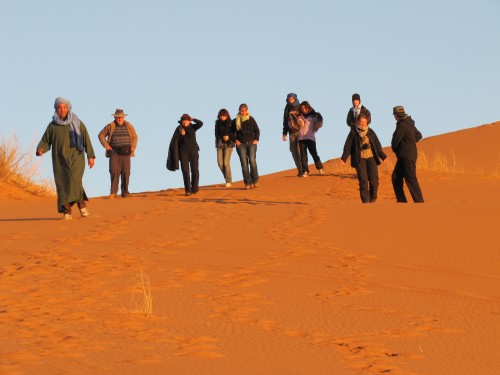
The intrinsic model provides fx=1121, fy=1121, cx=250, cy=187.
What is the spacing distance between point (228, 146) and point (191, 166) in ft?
4.07

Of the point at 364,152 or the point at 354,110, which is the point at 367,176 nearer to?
the point at 364,152

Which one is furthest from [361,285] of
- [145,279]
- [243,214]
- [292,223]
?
[243,214]

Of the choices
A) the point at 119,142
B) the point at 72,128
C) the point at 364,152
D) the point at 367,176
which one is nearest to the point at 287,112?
the point at 119,142

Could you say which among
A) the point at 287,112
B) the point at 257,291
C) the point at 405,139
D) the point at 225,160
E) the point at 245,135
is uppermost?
the point at 287,112

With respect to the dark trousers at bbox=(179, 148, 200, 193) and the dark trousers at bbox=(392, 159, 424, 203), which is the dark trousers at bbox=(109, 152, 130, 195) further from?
the dark trousers at bbox=(392, 159, 424, 203)

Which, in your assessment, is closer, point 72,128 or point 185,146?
point 72,128

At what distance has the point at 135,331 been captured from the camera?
325 inches

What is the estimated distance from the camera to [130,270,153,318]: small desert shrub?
899 cm

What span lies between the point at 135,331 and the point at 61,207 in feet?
28.4

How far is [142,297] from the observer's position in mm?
9828

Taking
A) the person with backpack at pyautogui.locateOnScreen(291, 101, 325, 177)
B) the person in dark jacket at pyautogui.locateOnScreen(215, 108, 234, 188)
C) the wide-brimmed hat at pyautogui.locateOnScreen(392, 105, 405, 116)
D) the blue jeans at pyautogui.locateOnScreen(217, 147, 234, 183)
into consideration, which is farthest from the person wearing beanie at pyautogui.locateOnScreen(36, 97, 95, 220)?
the person with backpack at pyautogui.locateOnScreen(291, 101, 325, 177)

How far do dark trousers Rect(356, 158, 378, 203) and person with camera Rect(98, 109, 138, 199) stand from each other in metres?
6.84

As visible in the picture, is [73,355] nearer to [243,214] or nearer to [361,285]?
[361,285]

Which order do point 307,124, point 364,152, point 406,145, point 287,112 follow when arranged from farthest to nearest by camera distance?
point 287,112 < point 307,124 < point 364,152 < point 406,145
